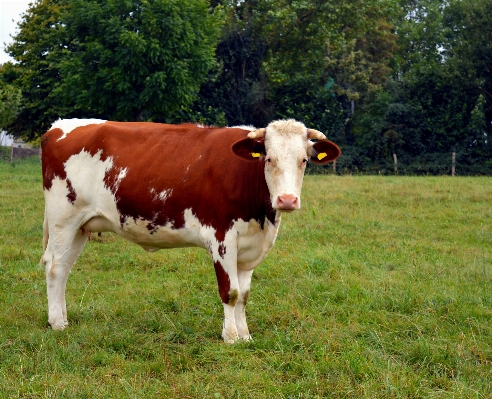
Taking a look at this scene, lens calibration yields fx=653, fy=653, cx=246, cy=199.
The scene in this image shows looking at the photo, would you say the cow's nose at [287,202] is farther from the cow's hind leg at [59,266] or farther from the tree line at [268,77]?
the tree line at [268,77]

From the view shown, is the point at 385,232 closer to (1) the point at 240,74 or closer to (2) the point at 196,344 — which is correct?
(2) the point at 196,344

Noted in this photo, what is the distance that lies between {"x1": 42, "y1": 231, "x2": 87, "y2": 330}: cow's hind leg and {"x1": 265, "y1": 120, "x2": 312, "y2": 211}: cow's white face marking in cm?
230

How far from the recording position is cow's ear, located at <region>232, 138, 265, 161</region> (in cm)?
594

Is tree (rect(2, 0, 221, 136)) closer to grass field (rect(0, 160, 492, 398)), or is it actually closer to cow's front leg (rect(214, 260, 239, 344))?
grass field (rect(0, 160, 492, 398))

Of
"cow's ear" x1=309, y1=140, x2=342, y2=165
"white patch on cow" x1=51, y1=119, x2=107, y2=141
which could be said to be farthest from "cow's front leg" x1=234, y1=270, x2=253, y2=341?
"white patch on cow" x1=51, y1=119, x2=107, y2=141

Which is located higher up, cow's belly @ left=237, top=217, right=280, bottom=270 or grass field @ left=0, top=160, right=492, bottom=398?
cow's belly @ left=237, top=217, right=280, bottom=270

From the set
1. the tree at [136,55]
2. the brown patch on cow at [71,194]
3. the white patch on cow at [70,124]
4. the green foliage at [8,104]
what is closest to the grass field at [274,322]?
the brown patch on cow at [71,194]

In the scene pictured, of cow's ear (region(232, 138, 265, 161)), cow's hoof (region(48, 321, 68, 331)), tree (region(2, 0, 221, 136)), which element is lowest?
cow's hoof (region(48, 321, 68, 331))

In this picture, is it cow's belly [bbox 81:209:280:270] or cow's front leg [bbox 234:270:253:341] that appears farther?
cow's front leg [bbox 234:270:253:341]

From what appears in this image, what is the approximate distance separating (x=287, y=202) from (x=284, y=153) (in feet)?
1.74

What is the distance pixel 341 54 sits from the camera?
38.8 metres

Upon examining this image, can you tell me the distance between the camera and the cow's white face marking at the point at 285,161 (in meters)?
5.52

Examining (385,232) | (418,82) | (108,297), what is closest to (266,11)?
(418,82)

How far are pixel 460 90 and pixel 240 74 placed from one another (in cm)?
1227
